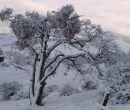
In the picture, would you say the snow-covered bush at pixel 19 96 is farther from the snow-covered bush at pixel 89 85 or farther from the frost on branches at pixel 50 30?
the frost on branches at pixel 50 30

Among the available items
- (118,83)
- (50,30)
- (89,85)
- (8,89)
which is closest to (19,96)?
(8,89)

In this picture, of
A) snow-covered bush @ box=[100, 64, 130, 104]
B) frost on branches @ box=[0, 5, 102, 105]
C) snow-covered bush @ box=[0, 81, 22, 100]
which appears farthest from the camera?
snow-covered bush @ box=[0, 81, 22, 100]

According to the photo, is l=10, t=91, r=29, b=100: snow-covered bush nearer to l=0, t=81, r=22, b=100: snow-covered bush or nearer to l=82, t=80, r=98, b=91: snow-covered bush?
l=0, t=81, r=22, b=100: snow-covered bush

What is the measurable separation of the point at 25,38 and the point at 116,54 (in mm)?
6266

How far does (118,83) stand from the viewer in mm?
14297

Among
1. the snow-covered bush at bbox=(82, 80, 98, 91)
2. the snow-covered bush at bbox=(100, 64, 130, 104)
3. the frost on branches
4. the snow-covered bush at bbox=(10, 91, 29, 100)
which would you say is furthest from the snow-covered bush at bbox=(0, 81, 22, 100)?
the snow-covered bush at bbox=(100, 64, 130, 104)

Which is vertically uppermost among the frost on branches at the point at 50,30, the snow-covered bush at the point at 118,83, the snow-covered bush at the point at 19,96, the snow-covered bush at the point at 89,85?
the frost on branches at the point at 50,30

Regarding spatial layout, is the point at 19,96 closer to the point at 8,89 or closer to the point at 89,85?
the point at 8,89

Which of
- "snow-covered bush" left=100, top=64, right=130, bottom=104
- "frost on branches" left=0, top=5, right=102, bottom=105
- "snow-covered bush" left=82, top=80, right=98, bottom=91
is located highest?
"frost on branches" left=0, top=5, right=102, bottom=105

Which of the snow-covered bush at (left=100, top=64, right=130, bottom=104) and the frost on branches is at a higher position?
the frost on branches

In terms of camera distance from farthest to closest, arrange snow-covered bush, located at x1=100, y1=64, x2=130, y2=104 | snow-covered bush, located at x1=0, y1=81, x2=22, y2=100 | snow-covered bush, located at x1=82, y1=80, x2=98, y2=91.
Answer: snow-covered bush, located at x1=0, y1=81, x2=22, y2=100, snow-covered bush, located at x1=82, y1=80, x2=98, y2=91, snow-covered bush, located at x1=100, y1=64, x2=130, y2=104

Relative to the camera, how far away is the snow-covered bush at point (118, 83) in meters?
13.5

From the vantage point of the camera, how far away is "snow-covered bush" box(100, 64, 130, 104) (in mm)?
13547

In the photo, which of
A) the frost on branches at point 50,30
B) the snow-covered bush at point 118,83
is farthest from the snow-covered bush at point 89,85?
the frost on branches at point 50,30
